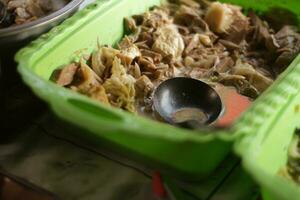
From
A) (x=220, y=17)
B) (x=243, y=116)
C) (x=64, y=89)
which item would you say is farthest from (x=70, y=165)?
(x=220, y=17)

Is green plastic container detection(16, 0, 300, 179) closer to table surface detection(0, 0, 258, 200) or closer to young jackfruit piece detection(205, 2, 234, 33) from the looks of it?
table surface detection(0, 0, 258, 200)

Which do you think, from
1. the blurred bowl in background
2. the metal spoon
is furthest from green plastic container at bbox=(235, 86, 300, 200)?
the blurred bowl in background

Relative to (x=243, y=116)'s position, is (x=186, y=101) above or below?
below

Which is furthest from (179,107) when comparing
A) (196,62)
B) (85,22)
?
(85,22)

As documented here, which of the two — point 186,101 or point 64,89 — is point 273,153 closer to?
point 186,101

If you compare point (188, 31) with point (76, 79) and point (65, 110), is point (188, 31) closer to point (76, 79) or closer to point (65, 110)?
point (76, 79)
